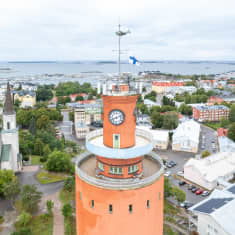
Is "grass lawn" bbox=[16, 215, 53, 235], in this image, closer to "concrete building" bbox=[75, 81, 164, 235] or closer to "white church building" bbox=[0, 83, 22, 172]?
"white church building" bbox=[0, 83, 22, 172]

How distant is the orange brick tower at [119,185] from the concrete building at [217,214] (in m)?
16.9

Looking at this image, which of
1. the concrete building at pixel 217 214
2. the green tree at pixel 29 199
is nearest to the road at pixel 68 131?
the green tree at pixel 29 199

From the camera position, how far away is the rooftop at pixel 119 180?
12.2m

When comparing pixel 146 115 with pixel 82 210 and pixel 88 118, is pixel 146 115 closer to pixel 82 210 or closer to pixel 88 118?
pixel 88 118

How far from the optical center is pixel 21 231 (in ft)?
95.6

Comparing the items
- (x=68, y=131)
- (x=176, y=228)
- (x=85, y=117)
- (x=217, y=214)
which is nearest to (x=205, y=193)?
(x=176, y=228)

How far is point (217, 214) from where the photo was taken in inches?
1121

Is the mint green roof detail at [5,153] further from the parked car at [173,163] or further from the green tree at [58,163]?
the parked car at [173,163]

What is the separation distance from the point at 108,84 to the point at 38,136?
52.4m

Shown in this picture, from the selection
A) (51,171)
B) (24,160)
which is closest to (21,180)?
(51,171)

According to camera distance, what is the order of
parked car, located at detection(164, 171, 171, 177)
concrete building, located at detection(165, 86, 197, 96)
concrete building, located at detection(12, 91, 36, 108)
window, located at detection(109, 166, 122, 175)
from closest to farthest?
window, located at detection(109, 166, 122, 175), parked car, located at detection(164, 171, 171, 177), concrete building, located at detection(12, 91, 36, 108), concrete building, located at detection(165, 86, 197, 96)

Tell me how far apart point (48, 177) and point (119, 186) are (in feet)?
119

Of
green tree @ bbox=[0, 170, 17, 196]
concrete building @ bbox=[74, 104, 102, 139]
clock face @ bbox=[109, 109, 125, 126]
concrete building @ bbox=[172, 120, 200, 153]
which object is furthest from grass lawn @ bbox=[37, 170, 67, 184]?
clock face @ bbox=[109, 109, 125, 126]

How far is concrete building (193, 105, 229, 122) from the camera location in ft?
291
